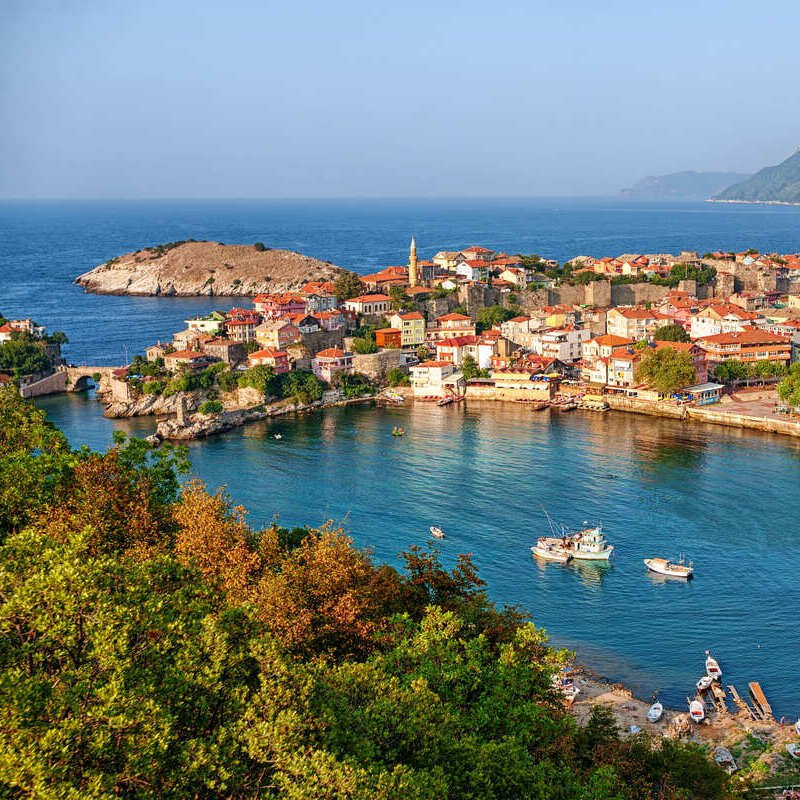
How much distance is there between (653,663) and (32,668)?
38.4 feet

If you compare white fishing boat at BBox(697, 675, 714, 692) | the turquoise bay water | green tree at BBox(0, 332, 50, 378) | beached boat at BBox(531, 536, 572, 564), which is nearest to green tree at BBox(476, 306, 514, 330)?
the turquoise bay water

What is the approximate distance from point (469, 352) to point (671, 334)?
8.74m

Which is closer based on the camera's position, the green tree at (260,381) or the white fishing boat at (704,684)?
the white fishing boat at (704,684)

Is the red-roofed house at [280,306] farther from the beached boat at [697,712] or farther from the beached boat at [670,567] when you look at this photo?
the beached boat at [697,712]

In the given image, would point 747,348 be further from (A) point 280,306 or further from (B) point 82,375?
(B) point 82,375

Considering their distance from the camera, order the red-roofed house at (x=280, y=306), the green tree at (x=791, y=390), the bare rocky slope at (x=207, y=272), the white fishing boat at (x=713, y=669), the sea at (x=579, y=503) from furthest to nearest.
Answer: the bare rocky slope at (x=207, y=272), the red-roofed house at (x=280, y=306), the green tree at (x=791, y=390), the sea at (x=579, y=503), the white fishing boat at (x=713, y=669)

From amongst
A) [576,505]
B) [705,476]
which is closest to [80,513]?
[576,505]

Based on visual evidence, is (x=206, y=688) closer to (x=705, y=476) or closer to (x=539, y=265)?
(x=705, y=476)

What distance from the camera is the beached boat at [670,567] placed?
18859 mm

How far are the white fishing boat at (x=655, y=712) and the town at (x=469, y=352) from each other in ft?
63.4

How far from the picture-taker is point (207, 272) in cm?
7350

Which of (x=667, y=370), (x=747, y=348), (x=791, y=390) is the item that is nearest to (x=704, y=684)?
(x=791, y=390)

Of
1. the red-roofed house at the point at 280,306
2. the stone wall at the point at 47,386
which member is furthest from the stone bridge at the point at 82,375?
the red-roofed house at the point at 280,306

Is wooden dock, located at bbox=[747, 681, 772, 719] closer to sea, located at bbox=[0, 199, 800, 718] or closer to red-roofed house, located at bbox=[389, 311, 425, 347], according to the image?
sea, located at bbox=[0, 199, 800, 718]
